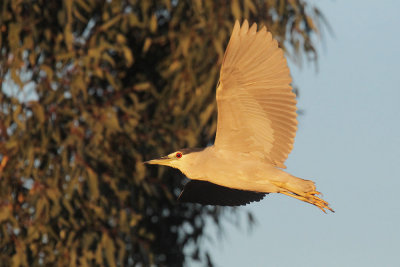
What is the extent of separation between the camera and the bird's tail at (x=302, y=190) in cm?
401

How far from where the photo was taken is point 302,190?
4.02 meters

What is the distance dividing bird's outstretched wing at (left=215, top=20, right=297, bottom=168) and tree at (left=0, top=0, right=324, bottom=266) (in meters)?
1.72

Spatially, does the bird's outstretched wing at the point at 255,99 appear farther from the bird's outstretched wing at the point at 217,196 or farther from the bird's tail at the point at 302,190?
the bird's outstretched wing at the point at 217,196

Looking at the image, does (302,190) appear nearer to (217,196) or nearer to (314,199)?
(314,199)

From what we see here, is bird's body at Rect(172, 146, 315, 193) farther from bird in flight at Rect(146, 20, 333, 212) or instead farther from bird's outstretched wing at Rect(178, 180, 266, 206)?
bird's outstretched wing at Rect(178, 180, 266, 206)

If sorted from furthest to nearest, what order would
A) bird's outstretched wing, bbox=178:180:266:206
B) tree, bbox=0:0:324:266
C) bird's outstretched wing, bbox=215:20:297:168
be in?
tree, bbox=0:0:324:266 → bird's outstretched wing, bbox=178:180:266:206 → bird's outstretched wing, bbox=215:20:297:168

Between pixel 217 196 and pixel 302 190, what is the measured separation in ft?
2.43

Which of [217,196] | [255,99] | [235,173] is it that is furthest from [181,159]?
[217,196]

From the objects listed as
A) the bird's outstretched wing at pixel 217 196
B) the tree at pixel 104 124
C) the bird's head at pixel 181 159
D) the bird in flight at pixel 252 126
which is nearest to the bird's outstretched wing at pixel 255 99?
the bird in flight at pixel 252 126

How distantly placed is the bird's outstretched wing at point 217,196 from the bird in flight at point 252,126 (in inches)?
18.0

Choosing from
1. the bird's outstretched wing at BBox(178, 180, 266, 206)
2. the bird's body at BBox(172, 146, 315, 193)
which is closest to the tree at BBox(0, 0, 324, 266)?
the bird's outstretched wing at BBox(178, 180, 266, 206)

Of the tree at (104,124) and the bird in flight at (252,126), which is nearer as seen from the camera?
the bird in flight at (252,126)

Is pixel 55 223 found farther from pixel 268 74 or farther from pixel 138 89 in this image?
pixel 268 74

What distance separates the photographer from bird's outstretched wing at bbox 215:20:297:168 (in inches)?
157
